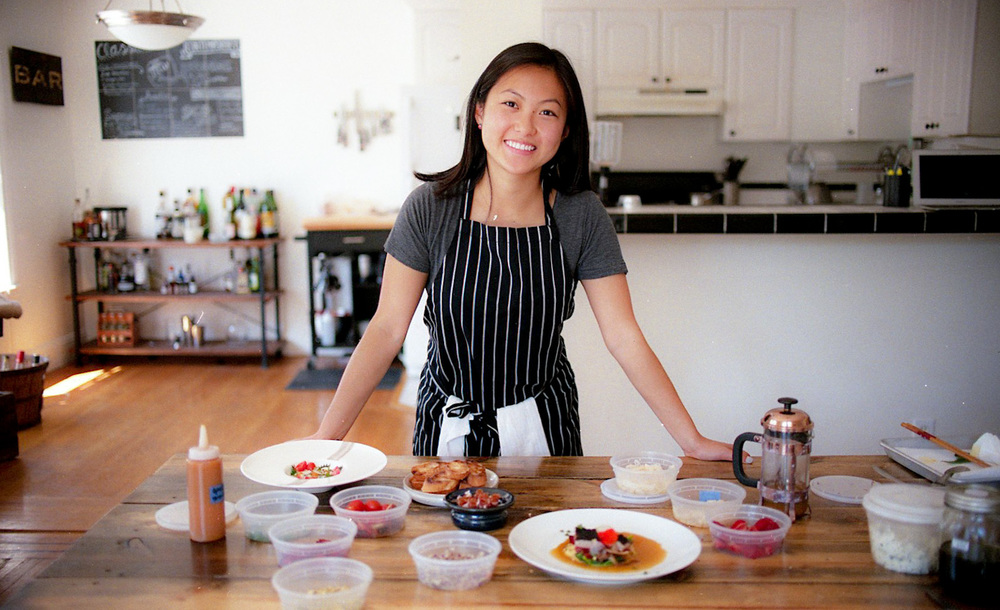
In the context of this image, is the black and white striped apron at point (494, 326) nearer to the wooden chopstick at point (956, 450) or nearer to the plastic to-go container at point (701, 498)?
the plastic to-go container at point (701, 498)

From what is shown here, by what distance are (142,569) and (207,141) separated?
212 inches

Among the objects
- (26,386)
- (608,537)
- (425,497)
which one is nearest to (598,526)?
(608,537)

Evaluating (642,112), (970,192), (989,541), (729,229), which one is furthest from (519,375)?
(642,112)

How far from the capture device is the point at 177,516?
1309mm

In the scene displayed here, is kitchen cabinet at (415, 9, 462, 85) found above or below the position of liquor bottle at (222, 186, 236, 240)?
above

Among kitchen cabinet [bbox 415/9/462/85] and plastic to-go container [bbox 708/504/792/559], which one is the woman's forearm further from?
kitchen cabinet [bbox 415/9/462/85]

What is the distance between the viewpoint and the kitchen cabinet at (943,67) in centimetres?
472

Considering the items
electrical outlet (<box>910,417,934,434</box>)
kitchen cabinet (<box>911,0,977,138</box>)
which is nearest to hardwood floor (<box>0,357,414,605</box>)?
electrical outlet (<box>910,417,934,434</box>)

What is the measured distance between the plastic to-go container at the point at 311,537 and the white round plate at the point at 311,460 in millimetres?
181

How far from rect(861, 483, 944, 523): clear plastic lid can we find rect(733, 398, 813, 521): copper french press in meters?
0.15

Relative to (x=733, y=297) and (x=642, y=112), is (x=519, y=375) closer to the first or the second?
(x=733, y=297)

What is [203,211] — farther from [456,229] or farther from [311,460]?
[311,460]

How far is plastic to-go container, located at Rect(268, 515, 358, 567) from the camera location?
1.13m

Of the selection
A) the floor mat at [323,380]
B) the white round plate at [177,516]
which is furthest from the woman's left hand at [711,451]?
the floor mat at [323,380]
